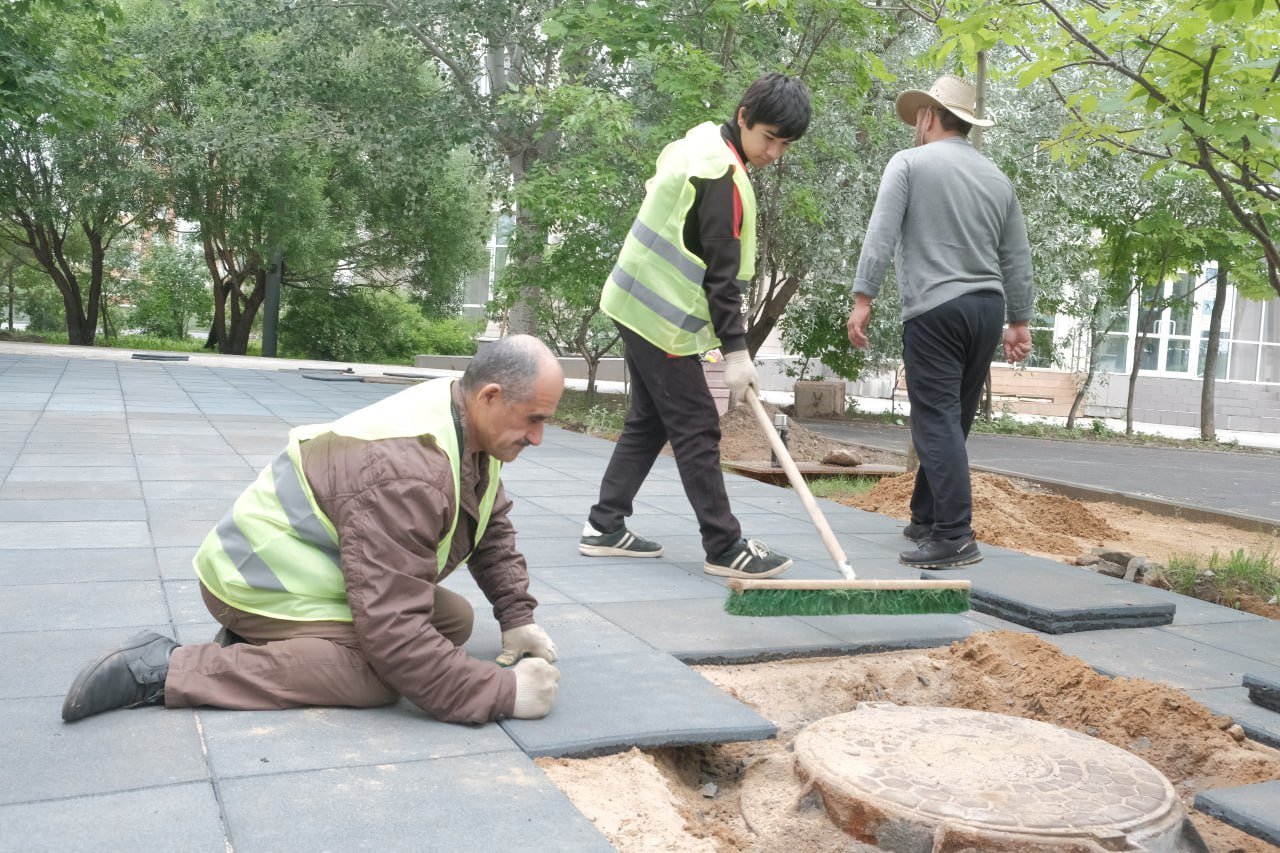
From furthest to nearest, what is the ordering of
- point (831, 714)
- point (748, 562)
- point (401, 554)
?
point (748, 562)
point (831, 714)
point (401, 554)

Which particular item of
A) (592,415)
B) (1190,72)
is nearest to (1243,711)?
(1190,72)

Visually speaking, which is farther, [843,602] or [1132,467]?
[1132,467]

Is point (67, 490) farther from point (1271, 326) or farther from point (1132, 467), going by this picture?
point (1271, 326)

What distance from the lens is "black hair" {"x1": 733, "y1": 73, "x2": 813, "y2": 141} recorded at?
179 inches

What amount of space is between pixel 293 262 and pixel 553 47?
28.7ft

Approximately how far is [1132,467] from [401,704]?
1215 cm

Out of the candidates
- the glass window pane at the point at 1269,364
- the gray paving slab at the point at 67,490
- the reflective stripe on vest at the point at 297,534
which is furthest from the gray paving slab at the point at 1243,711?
the glass window pane at the point at 1269,364

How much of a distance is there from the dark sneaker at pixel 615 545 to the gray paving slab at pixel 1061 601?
4.02 ft

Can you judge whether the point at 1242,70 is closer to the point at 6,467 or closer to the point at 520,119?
the point at 6,467

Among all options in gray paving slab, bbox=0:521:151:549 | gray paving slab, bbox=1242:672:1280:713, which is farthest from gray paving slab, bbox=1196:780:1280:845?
gray paving slab, bbox=0:521:151:549

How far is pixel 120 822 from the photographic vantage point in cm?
218

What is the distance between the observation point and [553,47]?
18.4 m

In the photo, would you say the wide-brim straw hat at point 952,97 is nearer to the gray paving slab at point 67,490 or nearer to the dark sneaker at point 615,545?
the dark sneaker at point 615,545

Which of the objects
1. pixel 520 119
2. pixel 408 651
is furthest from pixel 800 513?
pixel 520 119
